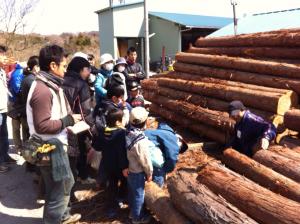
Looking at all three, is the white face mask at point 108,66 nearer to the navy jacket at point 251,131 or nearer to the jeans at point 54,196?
the navy jacket at point 251,131

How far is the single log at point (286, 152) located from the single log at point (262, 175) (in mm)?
494

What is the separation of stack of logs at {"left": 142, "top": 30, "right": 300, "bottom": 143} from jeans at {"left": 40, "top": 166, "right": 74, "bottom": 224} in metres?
3.65

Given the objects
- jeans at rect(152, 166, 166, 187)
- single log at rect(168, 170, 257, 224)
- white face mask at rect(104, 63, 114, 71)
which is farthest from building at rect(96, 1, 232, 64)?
single log at rect(168, 170, 257, 224)

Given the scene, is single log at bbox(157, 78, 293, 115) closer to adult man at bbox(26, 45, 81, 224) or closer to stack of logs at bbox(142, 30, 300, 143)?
stack of logs at bbox(142, 30, 300, 143)

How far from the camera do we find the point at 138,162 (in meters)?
4.50

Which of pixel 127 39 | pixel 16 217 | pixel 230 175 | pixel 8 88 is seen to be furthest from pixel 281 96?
pixel 127 39

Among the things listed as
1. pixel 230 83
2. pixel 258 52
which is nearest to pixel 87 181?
pixel 230 83

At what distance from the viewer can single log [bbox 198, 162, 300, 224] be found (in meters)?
3.43

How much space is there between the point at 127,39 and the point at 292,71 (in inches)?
860

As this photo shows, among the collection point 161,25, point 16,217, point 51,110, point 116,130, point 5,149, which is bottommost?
point 16,217

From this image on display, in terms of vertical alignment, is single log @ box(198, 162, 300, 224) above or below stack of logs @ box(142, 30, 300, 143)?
below

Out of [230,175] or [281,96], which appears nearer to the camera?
[230,175]

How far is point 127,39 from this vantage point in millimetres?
27656

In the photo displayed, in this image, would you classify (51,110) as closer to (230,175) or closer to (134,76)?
(230,175)
